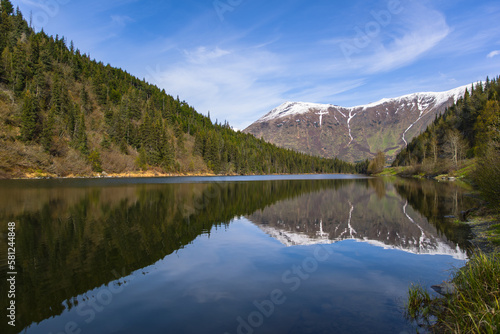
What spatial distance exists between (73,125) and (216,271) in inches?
5088

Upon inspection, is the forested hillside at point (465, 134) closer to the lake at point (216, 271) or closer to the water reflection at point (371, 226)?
the water reflection at point (371, 226)

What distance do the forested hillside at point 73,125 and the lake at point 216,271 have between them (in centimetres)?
8404

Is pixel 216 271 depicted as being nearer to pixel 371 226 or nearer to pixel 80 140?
pixel 371 226

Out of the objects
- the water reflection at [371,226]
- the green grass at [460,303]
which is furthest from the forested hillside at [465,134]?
the green grass at [460,303]

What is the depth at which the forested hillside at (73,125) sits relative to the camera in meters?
94.6

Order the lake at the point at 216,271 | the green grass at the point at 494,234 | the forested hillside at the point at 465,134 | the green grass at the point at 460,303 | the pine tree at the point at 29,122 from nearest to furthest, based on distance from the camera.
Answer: the green grass at the point at 460,303 → the lake at the point at 216,271 → the green grass at the point at 494,234 → the forested hillside at the point at 465,134 → the pine tree at the point at 29,122

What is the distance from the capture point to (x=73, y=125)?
117688 mm

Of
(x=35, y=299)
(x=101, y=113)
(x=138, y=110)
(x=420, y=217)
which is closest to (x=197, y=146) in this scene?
(x=138, y=110)

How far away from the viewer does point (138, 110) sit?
172 metres

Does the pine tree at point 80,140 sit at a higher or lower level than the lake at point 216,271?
higher

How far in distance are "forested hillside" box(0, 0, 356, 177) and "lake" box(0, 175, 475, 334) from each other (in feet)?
276

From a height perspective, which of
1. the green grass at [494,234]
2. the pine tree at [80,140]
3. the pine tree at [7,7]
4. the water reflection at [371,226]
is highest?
the pine tree at [7,7]

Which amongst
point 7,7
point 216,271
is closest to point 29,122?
point 216,271

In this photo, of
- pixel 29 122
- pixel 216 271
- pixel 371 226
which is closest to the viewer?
pixel 216 271
